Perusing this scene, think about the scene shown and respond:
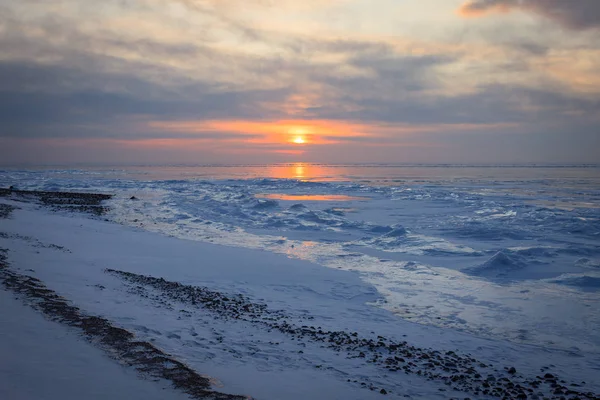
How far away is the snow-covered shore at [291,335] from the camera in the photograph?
567 cm

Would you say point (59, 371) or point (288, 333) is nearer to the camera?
point (59, 371)

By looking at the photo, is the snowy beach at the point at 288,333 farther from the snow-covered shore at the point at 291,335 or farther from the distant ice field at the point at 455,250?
the distant ice field at the point at 455,250

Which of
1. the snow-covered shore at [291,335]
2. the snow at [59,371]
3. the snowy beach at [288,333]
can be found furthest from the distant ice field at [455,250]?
the snow at [59,371]

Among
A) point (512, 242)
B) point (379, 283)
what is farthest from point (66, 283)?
point (512, 242)

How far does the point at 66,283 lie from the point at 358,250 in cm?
1059

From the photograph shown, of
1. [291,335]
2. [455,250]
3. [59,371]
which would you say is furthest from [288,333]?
[455,250]

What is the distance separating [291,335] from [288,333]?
0.35ft

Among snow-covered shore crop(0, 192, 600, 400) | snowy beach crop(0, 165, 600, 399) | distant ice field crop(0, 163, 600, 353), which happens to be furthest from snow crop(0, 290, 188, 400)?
distant ice field crop(0, 163, 600, 353)

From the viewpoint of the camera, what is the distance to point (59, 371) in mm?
4887

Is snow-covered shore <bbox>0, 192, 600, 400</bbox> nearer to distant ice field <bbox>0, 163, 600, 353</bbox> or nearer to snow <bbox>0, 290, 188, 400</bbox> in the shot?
snow <bbox>0, 290, 188, 400</bbox>

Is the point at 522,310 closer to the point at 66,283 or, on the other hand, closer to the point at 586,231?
the point at 66,283

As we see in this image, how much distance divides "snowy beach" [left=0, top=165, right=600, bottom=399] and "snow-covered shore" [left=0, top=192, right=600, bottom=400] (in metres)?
0.03

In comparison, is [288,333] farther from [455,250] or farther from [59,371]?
[455,250]

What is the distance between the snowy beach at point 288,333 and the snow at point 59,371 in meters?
0.09
